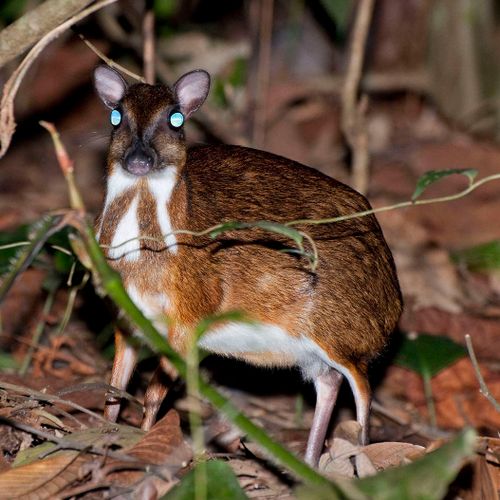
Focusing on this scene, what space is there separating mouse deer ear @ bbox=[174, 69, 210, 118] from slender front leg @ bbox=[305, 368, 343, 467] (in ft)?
5.10

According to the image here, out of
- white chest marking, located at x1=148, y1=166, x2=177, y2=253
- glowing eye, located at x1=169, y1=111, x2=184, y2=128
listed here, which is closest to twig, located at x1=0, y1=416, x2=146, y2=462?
white chest marking, located at x1=148, y1=166, x2=177, y2=253

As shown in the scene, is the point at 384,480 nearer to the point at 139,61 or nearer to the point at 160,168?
the point at 160,168

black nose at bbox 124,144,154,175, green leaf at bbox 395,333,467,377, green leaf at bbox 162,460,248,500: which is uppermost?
black nose at bbox 124,144,154,175

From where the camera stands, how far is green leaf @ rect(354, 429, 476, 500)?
3209mm

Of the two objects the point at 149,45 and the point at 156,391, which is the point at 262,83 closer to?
the point at 149,45

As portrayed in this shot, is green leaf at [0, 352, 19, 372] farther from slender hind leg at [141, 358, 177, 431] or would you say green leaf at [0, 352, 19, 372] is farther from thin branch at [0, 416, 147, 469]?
thin branch at [0, 416, 147, 469]

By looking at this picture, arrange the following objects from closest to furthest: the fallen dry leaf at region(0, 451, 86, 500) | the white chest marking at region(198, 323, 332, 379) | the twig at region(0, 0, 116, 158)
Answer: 1. the fallen dry leaf at region(0, 451, 86, 500)
2. the twig at region(0, 0, 116, 158)
3. the white chest marking at region(198, 323, 332, 379)

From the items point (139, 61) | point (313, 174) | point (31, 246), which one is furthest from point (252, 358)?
point (139, 61)

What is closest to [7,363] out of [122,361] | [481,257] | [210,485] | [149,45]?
[122,361]

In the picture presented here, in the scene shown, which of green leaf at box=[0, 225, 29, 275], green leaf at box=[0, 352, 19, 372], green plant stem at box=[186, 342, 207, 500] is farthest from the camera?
green leaf at box=[0, 225, 29, 275]

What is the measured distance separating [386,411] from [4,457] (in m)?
2.54

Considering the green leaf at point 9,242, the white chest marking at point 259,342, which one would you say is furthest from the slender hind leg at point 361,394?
the green leaf at point 9,242

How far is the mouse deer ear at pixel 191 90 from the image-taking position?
4.89 metres

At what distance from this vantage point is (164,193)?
4.78 m
